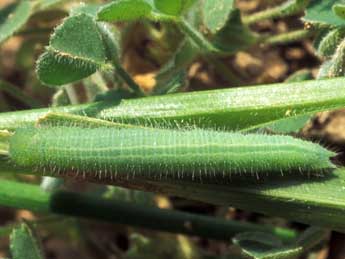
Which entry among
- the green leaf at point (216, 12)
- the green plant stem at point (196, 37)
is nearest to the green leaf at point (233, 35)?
the green plant stem at point (196, 37)

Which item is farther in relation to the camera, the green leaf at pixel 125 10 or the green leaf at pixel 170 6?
the green leaf at pixel 170 6

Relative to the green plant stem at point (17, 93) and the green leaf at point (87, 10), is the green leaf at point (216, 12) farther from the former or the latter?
the green plant stem at point (17, 93)

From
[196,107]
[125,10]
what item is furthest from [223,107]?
[125,10]

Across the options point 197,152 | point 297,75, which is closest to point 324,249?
point 297,75

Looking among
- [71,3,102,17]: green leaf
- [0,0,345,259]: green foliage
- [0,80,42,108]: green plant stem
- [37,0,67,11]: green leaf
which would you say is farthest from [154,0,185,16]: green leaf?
[0,80,42,108]: green plant stem

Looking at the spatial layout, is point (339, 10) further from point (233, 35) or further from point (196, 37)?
point (233, 35)

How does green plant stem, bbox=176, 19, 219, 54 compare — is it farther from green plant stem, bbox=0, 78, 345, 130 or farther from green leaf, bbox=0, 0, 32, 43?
green leaf, bbox=0, 0, 32, 43
